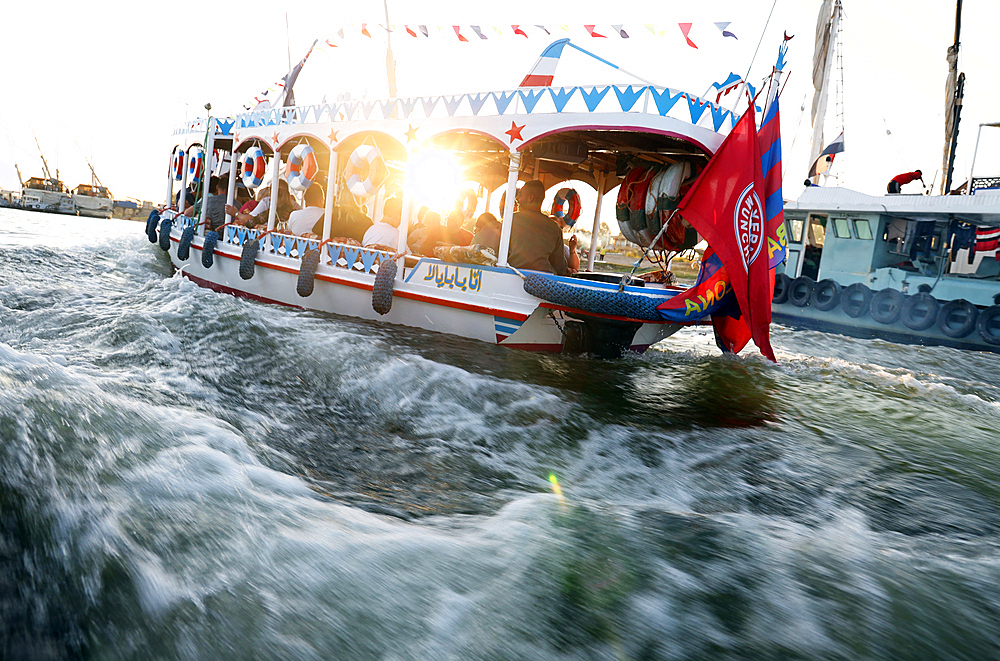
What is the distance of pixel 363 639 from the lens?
5.77ft

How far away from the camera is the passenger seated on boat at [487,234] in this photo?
7.26 meters

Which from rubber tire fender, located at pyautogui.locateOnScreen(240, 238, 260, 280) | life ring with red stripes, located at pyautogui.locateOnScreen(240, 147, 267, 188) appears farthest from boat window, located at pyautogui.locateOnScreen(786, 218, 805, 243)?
rubber tire fender, located at pyautogui.locateOnScreen(240, 238, 260, 280)

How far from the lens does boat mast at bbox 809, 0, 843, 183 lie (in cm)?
2362

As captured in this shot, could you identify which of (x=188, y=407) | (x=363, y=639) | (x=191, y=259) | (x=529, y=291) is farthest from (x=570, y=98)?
(x=191, y=259)

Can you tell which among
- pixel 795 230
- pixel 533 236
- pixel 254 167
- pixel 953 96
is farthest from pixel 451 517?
pixel 953 96

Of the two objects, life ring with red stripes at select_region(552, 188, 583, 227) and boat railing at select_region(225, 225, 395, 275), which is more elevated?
life ring with red stripes at select_region(552, 188, 583, 227)

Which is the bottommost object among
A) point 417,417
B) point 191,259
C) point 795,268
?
point 417,417

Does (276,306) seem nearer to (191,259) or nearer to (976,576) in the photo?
(191,259)

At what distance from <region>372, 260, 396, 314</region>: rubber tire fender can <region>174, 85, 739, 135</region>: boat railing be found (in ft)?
6.34

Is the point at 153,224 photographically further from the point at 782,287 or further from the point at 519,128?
the point at 782,287

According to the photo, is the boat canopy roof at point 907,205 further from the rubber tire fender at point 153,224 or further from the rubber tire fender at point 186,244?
the rubber tire fender at point 153,224

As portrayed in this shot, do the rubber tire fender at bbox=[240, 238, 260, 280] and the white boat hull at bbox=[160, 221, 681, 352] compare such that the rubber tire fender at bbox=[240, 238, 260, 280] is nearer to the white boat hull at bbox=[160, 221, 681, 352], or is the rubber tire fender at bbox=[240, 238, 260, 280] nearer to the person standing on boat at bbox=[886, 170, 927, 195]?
the white boat hull at bbox=[160, 221, 681, 352]

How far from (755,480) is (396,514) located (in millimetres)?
2373

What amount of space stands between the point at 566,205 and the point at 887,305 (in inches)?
461
